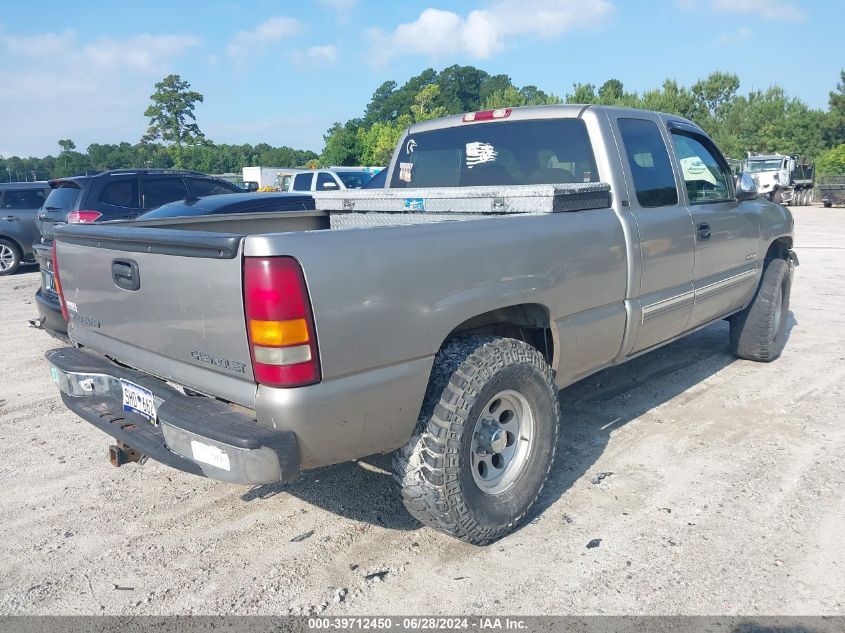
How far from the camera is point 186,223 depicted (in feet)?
12.7

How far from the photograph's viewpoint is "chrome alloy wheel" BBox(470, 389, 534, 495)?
2.96m

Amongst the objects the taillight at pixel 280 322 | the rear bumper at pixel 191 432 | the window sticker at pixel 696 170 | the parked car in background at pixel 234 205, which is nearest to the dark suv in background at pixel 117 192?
the parked car in background at pixel 234 205

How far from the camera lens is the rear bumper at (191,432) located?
2320 mm

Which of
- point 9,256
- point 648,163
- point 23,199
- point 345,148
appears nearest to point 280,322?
point 648,163

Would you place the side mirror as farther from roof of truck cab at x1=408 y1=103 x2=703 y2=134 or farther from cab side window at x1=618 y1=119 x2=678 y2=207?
cab side window at x1=618 y1=119 x2=678 y2=207

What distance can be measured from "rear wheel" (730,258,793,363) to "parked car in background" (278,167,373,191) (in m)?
13.3

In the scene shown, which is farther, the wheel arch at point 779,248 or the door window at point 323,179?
the door window at point 323,179

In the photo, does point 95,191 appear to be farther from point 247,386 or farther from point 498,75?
point 498,75

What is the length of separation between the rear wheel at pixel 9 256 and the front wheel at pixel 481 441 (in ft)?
42.7

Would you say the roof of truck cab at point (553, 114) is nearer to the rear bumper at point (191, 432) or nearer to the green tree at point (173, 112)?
→ the rear bumper at point (191, 432)

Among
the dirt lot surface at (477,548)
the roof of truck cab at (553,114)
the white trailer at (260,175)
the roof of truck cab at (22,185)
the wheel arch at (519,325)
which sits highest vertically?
the white trailer at (260,175)

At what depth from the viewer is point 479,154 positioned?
4383 mm

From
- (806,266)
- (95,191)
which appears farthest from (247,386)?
(806,266)

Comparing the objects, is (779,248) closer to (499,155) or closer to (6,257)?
(499,155)
